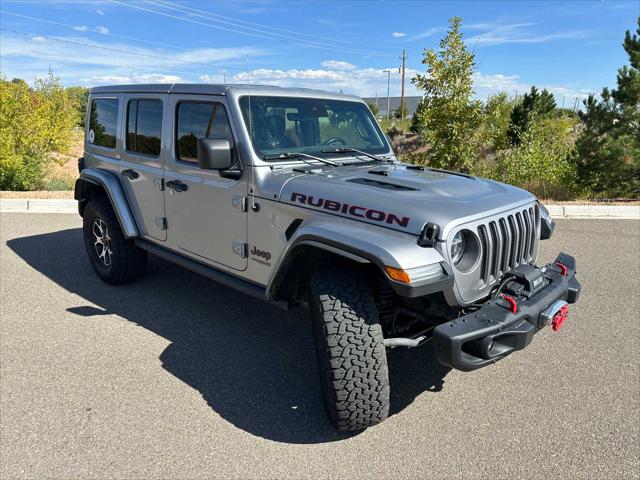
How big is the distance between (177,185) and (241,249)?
88 centimetres

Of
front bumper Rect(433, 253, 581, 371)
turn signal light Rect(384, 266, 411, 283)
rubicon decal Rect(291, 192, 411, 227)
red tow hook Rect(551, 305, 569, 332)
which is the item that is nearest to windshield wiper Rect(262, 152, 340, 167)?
rubicon decal Rect(291, 192, 411, 227)

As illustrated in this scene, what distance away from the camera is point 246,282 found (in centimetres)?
350

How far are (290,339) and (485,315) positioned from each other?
1752mm

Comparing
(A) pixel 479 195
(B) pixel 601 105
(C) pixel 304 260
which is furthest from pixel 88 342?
(B) pixel 601 105

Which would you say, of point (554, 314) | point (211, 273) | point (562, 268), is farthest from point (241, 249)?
point (562, 268)

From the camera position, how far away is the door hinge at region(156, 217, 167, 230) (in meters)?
4.14

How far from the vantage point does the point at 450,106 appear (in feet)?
28.9

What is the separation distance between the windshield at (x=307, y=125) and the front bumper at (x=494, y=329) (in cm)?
172

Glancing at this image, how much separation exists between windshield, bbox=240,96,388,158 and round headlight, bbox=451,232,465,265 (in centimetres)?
140

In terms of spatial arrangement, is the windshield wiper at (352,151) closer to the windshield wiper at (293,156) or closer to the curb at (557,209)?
the windshield wiper at (293,156)

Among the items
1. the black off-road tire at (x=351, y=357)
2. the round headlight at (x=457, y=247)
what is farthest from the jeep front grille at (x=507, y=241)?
the black off-road tire at (x=351, y=357)

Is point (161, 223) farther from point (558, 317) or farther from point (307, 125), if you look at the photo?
point (558, 317)

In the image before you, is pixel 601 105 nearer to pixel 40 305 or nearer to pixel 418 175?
pixel 418 175

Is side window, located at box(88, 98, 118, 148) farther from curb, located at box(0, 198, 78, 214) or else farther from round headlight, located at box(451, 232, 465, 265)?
curb, located at box(0, 198, 78, 214)
